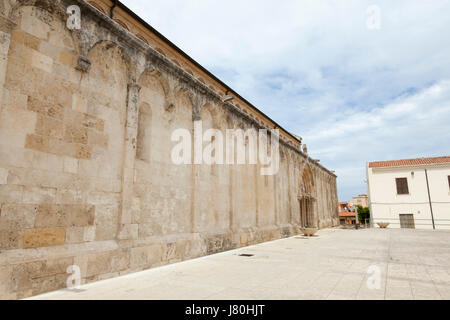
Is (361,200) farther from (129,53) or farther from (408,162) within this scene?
(129,53)

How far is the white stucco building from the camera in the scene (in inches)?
1033

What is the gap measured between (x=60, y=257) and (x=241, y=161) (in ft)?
25.2

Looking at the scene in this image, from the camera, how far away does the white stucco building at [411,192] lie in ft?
86.1

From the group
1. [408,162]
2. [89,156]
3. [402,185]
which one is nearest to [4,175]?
[89,156]

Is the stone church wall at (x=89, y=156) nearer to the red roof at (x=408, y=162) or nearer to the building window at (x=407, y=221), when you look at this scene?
the building window at (x=407, y=221)

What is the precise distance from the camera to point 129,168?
5910 millimetres

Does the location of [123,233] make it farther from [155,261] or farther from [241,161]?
[241,161]

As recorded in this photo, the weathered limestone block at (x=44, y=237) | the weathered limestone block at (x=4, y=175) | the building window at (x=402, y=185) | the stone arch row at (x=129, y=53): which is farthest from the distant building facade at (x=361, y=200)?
the weathered limestone block at (x=4, y=175)

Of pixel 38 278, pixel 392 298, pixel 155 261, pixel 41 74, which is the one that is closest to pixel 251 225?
pixel 155 261

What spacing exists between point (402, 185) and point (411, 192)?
1025 mm

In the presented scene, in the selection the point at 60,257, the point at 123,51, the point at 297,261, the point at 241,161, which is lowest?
the point at 297,261

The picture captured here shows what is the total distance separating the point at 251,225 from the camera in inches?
445

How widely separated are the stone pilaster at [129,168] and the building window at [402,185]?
29.9m
